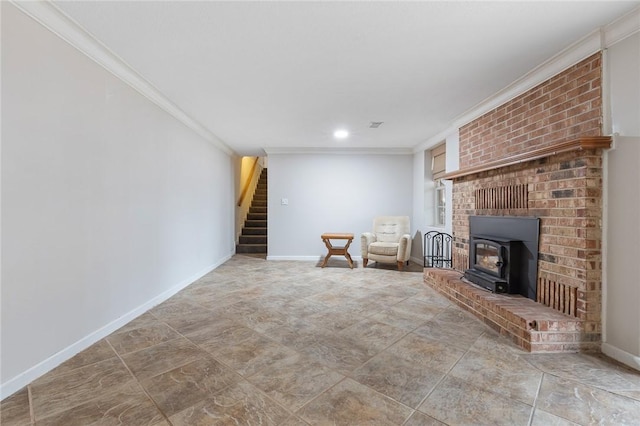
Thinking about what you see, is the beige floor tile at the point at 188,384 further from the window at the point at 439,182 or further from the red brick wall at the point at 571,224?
the window at the point at 439,182

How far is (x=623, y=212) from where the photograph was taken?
186cm

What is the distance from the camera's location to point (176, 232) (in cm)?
342

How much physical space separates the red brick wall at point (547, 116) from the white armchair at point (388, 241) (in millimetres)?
1828

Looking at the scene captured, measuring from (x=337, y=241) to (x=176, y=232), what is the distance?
300 centimetres

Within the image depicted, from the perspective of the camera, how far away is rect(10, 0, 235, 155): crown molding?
164cm

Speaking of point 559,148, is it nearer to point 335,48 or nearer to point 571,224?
point 571,224

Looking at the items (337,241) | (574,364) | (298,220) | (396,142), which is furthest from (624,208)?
(298,220)

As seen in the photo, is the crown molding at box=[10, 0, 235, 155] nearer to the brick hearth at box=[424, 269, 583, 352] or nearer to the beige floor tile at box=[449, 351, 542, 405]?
the beige floor tile at box=[449, 351, 542, 405]

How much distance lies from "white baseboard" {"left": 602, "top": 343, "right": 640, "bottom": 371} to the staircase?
5.40 m

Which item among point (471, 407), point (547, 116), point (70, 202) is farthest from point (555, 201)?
point (70, 202)

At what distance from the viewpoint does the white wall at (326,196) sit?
5.56m

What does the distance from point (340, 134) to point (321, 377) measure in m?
3.60

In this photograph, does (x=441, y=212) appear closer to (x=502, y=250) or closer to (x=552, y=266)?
(x=502, y=250)

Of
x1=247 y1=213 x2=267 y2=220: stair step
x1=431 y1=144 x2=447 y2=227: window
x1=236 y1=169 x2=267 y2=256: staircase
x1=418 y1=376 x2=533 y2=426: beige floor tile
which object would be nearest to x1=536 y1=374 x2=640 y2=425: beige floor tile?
x1=418 y1=376 x2=533 y2=426: beige floor tile
